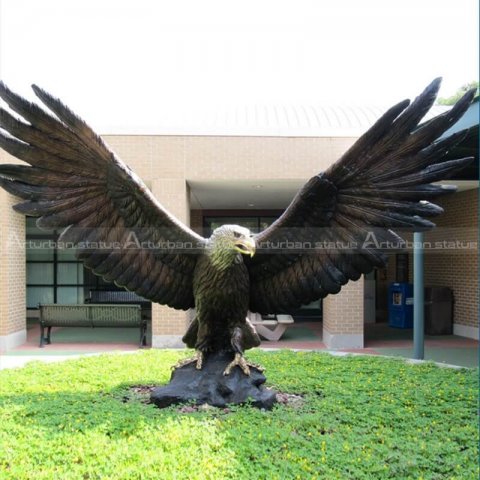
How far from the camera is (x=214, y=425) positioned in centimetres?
438

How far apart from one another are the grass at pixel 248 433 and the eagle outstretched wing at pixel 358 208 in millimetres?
1367

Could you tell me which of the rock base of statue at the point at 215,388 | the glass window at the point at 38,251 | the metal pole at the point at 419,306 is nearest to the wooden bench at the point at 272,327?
the metal pole at the point at 419,306

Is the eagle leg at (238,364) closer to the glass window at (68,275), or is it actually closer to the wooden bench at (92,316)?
the wooden bench at (92,316)

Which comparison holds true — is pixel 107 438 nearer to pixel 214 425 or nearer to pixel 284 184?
pixel 214 425

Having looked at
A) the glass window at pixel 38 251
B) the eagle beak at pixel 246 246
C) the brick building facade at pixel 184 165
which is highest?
the brick building facade at pixel 184 165

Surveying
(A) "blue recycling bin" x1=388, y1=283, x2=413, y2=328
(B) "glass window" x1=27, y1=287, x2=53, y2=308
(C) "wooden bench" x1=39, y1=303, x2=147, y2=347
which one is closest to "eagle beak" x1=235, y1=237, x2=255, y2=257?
(C) "wooden bench" x1=39, y1=303, x2=147, y2=347

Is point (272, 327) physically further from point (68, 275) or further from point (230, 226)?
point (68, 275)

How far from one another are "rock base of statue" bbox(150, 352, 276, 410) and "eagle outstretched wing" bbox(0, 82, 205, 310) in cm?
97

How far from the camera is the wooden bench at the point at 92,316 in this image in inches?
398

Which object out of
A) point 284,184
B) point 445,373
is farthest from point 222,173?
point 445,373

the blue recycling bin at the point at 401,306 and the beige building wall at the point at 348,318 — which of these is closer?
the beige building wall at the point at 348,318

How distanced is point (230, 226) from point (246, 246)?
0.37 metres

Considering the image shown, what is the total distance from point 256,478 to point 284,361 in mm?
4453

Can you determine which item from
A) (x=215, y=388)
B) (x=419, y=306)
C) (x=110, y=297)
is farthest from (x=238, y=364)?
(x=110, y=297)
